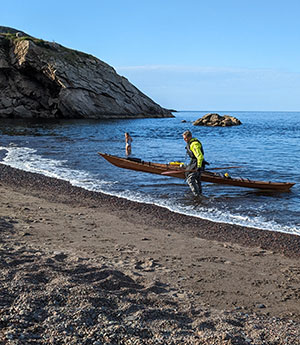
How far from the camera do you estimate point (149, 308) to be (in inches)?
177

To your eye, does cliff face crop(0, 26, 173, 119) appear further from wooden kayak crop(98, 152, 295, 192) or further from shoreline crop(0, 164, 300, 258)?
shoreline crop(0, 164, 300, 258)

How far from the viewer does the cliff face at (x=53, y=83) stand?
2572 inches

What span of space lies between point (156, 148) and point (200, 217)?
69.3ft

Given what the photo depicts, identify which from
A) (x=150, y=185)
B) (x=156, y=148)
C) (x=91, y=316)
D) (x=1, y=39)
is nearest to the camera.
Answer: (x=91, y=316)

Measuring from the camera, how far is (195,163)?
13344mm

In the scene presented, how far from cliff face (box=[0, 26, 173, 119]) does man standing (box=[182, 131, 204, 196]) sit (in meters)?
55.5

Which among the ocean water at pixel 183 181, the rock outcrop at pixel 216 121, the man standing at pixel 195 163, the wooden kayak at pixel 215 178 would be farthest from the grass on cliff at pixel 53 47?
the man standing at pixel 195 163

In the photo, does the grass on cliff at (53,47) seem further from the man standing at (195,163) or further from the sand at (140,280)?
the sand at (140,280)

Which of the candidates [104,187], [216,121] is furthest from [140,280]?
[216,121]

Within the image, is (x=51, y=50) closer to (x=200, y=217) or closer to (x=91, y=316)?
(x=200, y=217)

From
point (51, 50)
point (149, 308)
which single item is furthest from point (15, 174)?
point (51, 50)

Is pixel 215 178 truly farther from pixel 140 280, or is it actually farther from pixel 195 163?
pixel 140 280

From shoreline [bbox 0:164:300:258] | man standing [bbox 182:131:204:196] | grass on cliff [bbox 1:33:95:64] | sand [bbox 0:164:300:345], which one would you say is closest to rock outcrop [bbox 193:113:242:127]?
grass on cliff [bbox 1:33:95:64]

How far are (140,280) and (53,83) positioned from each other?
67.7 metres
